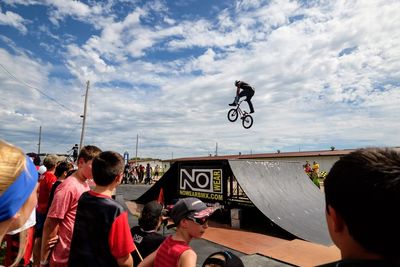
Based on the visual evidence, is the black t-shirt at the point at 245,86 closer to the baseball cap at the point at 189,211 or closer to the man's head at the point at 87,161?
the man's head at the point at 87,161

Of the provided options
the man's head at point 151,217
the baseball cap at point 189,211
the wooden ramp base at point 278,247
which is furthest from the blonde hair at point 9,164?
the wooden ramp base at point 278,247

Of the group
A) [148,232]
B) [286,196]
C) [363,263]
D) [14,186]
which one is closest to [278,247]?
[286,196]

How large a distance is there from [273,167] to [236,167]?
1908 millimetres

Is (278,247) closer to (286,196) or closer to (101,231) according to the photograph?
(286,196)

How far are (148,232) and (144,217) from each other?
A: 0.55 feet

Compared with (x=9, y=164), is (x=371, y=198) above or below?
below

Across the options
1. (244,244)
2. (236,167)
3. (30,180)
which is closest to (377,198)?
(30,180)

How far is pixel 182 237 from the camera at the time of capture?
2055 mm

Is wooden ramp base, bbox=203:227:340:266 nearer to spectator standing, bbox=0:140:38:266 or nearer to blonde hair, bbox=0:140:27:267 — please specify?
spectator standing, bbox=0:140:38:266

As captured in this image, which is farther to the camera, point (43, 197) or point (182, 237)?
point (43, 197)

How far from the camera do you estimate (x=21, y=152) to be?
3.83 ft

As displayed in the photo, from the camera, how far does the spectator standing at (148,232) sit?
292 cm

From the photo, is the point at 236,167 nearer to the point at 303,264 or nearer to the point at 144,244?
the point at 303,264

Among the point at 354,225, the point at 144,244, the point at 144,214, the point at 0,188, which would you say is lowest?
the point at 144,244
